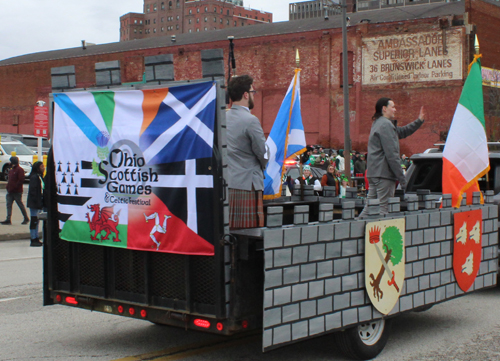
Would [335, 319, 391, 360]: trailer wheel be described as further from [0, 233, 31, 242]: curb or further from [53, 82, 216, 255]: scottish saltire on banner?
[0, 233, 31, 242]: curb

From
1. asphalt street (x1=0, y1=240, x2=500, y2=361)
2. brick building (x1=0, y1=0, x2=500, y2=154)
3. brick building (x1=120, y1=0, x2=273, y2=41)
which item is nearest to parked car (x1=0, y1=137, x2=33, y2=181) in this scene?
brick building (x1=0, y1=0, x2=500, y2=154)

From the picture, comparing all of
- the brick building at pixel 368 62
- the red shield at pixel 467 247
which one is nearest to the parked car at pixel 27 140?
the brick building at pixel 368 62

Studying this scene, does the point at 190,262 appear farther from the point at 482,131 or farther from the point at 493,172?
the point at 493,172

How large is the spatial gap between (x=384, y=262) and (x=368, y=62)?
41.5 meters

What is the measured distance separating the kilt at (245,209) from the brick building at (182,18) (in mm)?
144013

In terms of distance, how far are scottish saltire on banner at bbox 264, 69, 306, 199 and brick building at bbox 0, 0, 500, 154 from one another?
32.4 m

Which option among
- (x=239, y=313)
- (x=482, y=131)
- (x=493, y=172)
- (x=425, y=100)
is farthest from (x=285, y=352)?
(x=425, y=100)

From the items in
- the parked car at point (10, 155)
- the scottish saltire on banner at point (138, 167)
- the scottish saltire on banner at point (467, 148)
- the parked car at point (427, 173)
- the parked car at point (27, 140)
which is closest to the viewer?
the scottish saltire on banner at point (138, 167)

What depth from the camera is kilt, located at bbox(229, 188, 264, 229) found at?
5.31m

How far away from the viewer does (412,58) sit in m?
43.5

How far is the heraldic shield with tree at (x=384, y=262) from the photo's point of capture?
5.24m

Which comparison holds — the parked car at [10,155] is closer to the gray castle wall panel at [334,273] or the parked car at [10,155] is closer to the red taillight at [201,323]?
the gray castle wall panel at [334,273]

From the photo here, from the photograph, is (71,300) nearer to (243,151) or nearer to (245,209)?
(245,209)

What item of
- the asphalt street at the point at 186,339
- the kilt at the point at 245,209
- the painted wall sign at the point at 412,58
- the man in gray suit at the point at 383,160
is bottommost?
the asphalt street at the point at 186,339
